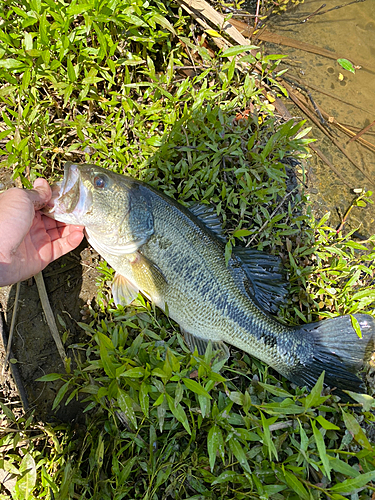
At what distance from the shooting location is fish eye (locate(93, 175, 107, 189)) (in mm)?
2705

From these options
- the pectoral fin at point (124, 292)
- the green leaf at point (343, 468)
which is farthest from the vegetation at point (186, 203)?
the pectoral fin at point (124, 292)

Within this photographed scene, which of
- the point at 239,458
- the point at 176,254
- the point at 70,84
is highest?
the point at 70,84

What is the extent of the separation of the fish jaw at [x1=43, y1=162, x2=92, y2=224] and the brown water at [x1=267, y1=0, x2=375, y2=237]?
2645 mm

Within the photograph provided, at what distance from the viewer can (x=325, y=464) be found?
7.12 feet

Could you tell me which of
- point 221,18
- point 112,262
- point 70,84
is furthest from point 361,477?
point 221,18

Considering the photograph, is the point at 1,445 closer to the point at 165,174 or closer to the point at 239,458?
the point at 239,458

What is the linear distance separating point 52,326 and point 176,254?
1.38 meters

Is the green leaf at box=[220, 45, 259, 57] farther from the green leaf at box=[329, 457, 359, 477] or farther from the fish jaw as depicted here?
the green leaf at box=[329, 457, 359, 477]

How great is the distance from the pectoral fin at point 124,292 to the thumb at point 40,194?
0.92 metres

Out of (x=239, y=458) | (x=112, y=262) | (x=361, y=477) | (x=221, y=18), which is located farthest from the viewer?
(x=221, y=18)

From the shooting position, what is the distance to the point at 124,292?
9.99 feet

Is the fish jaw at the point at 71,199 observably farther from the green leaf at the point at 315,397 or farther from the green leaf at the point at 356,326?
the green leaf at the point at 356,326

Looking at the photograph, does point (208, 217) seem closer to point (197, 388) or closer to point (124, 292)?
point (124, 292)

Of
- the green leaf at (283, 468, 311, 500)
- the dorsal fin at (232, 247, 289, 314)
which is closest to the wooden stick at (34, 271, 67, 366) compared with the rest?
the dorsal fin at (232, 247, 289, 314)
